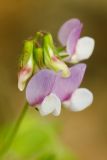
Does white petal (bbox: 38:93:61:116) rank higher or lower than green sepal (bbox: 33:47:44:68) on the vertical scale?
lower

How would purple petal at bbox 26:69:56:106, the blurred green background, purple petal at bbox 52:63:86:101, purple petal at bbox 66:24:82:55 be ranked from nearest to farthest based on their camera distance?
purple petal at bbox 26:69:56:106
purple petal at bbox 52:63:86:101
purple petal at bbox 66:24:82:55
the blurred green background

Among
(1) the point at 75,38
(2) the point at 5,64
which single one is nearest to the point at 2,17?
(2) the point at 5,64

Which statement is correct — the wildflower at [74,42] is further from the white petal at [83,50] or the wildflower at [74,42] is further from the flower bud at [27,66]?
the flower bud at [27,66]

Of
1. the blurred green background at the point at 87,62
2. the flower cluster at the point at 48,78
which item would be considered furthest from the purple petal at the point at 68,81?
the blurred green background at the point at 87,62

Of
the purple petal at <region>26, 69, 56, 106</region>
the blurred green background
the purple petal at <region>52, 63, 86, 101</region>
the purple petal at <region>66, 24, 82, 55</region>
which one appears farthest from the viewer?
the blurred green background

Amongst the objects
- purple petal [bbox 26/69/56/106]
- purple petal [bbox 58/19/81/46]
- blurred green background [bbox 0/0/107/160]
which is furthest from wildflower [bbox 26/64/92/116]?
blurred green background [bbox 0/0/107/160]

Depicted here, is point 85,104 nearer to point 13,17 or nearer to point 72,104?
point 72,104

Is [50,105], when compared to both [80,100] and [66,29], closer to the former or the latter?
[80,100]

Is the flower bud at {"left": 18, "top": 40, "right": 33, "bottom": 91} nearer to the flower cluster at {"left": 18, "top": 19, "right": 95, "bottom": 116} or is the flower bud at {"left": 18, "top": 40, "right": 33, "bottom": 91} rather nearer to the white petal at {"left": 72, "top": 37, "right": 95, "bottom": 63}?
the flower cluster at {"left": 18, "top": 19, "right": 95, "bottom": 116}
